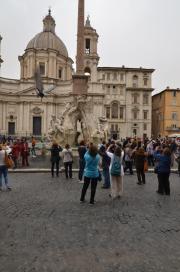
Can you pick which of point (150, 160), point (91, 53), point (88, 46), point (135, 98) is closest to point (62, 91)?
point (91, 53)

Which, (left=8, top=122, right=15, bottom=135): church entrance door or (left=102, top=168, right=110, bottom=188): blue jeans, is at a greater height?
(left=8, top=122, right=15, bottom=135): church entrance door

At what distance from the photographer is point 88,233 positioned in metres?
5.81

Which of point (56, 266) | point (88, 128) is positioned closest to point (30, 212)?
point (56, 266)

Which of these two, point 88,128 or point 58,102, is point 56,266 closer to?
point 88,128

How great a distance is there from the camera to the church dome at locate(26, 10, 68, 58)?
6994 centimetres

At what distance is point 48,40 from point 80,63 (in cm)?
4482

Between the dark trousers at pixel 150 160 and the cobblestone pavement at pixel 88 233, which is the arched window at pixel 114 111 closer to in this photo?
the dark trousers at pixel 150 160

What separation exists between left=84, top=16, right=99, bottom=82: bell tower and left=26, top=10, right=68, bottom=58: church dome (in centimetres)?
877

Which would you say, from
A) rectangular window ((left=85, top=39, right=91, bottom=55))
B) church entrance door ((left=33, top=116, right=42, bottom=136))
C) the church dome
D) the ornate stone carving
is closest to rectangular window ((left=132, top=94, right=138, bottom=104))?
rectangular window ((left=85, top=39, right=91, bottom=55))

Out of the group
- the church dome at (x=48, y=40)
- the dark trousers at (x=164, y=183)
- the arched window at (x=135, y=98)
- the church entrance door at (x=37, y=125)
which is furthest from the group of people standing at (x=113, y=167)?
the church dome at (x=48, y=40)

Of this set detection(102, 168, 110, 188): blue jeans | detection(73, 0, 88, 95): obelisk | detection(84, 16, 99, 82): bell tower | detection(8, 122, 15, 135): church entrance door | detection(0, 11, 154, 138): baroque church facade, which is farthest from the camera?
detection(84, 16, 99, 82): bell tower

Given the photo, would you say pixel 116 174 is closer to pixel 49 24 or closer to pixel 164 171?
pixel 164 171

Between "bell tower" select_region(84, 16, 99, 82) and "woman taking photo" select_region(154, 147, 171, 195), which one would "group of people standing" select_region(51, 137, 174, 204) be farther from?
"bell tower" select_region(84, 16, 99, 82)

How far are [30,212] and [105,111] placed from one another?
6133 centimetres
